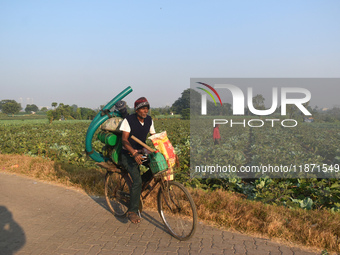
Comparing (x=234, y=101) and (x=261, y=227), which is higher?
(x=234, y=101)

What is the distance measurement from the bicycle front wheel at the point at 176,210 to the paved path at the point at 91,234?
14cm

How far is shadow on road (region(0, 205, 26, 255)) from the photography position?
157 inches

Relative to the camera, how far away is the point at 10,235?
443 centimetres

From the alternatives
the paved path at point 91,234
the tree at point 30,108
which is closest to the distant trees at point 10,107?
the tree at point 30,108

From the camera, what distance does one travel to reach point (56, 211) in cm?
547

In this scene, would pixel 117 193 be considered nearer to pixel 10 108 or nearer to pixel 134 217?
pixel 134 217

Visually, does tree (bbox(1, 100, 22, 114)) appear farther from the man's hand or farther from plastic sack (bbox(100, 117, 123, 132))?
→ the man's hand

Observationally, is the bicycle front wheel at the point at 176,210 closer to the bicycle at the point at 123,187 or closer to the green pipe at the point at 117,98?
the bicycle at the point at 123,187

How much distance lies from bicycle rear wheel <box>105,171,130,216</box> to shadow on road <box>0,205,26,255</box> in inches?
60.0

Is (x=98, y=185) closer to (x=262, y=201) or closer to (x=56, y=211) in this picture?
(x=56, y=211)

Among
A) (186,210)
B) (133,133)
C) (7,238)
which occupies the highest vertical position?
(133,133)

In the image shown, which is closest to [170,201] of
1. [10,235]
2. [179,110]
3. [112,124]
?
[112,124]

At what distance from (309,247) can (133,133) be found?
9.38ft

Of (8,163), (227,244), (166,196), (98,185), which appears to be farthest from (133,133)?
(8,163)
